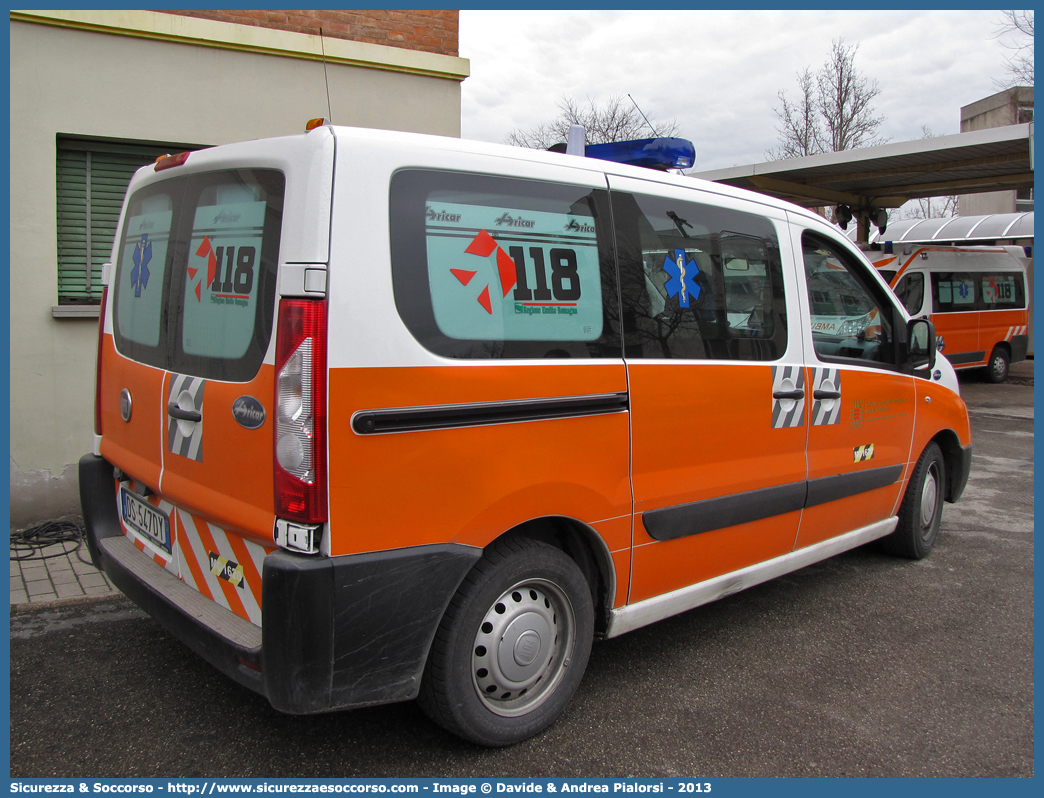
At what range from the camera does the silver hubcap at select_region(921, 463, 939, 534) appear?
4.91 meters

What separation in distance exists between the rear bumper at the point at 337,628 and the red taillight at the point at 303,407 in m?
0.18

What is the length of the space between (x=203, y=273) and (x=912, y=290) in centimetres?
1470

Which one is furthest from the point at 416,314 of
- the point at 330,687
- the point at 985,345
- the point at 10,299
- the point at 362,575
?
the point at 985,345

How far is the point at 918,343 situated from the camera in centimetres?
445

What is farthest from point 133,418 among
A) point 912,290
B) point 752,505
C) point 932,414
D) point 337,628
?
point 912,290

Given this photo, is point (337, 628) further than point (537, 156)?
No

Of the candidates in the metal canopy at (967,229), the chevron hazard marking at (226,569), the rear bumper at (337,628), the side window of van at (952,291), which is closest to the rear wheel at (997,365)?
the side window of van at (952,291)

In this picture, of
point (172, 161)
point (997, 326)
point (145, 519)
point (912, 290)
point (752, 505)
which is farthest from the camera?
point (997, 326)

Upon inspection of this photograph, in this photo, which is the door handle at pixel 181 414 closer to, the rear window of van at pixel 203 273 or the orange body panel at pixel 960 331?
the rear window of van at pixel 203 273

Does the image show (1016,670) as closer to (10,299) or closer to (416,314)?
(416,314)

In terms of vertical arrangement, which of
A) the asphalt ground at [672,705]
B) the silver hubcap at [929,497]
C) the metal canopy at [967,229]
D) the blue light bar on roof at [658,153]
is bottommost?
the asphalt ground at [672,705]

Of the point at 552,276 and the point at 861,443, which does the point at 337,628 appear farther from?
the point at 861,443

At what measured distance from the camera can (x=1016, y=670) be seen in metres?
3.52

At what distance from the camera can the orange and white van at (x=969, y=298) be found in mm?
14742
